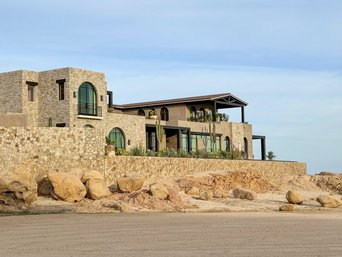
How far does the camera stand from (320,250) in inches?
554

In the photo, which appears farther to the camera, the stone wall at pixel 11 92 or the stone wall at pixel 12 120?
the stone wall at pixel 11 92

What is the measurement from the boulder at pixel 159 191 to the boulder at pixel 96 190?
2774 millimetres

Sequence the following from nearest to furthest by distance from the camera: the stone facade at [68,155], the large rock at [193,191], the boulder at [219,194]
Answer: the stone facade at [68,155] < the boulder at [219,194] < the large rock at [193,191]

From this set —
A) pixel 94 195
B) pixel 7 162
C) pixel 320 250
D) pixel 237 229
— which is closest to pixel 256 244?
pixel 320 250

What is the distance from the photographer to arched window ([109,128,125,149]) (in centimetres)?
5427

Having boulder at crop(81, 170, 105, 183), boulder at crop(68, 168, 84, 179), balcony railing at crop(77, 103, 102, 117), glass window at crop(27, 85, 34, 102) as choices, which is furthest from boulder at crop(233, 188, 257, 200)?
glass window at crop(27, 85, 34, 102)

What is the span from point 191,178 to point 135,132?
15.4 m

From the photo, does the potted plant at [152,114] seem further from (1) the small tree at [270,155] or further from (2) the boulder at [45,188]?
(2) the boulder at [45,188]

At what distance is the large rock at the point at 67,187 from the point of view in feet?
104

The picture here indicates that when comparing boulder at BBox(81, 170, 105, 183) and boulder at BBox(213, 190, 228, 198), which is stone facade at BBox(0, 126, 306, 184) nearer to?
boulder at BBox(81, 170, 105, 183)

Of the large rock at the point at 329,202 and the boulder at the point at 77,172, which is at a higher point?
the boulder at the point at 77,172

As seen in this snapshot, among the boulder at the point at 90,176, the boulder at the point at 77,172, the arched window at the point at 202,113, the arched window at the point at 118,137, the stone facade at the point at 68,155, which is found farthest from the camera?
the arched window at the point at 202,113

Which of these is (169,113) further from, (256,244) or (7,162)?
(256,244)

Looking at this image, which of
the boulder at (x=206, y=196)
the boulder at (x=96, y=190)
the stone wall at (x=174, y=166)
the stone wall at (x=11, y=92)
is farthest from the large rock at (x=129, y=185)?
the stone wall at (x=11, y=92)
